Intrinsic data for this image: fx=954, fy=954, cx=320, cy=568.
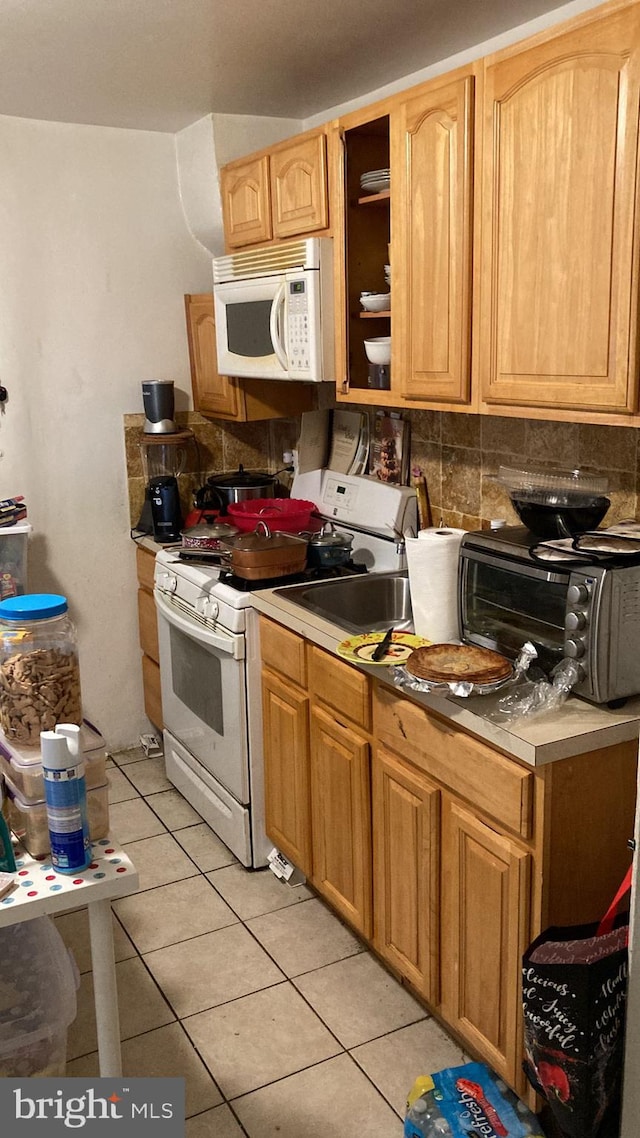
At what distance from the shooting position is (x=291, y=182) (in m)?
→ 2.87

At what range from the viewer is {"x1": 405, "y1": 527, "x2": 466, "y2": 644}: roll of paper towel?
222 centimetres

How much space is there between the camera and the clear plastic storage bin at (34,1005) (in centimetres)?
178

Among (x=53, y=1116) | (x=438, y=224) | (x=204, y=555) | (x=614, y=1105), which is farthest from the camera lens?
(x=204, y=555)

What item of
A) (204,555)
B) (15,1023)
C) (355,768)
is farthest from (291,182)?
(15,1023)

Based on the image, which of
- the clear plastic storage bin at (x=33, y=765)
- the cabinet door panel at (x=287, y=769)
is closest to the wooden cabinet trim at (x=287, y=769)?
the cabinet door panel at (x=287, y=769)

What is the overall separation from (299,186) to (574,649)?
5.67 feet

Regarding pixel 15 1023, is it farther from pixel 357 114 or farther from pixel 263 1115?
pixel 357 114

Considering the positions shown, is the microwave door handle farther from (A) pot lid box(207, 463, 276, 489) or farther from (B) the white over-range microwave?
(A) pot lid box(207, 463, 276, 489)

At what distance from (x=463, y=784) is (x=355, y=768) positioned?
1.54 feet

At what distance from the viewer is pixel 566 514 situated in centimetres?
208

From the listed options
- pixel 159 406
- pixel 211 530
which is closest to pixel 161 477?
pixel 159 406

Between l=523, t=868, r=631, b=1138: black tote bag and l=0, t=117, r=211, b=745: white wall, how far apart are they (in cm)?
246

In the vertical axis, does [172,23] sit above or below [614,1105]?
above

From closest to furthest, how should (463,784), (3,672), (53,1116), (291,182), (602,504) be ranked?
1. (53,1116)
2. (3,672)
3. (463,784)
4. (602,504)
5. (291,182)
